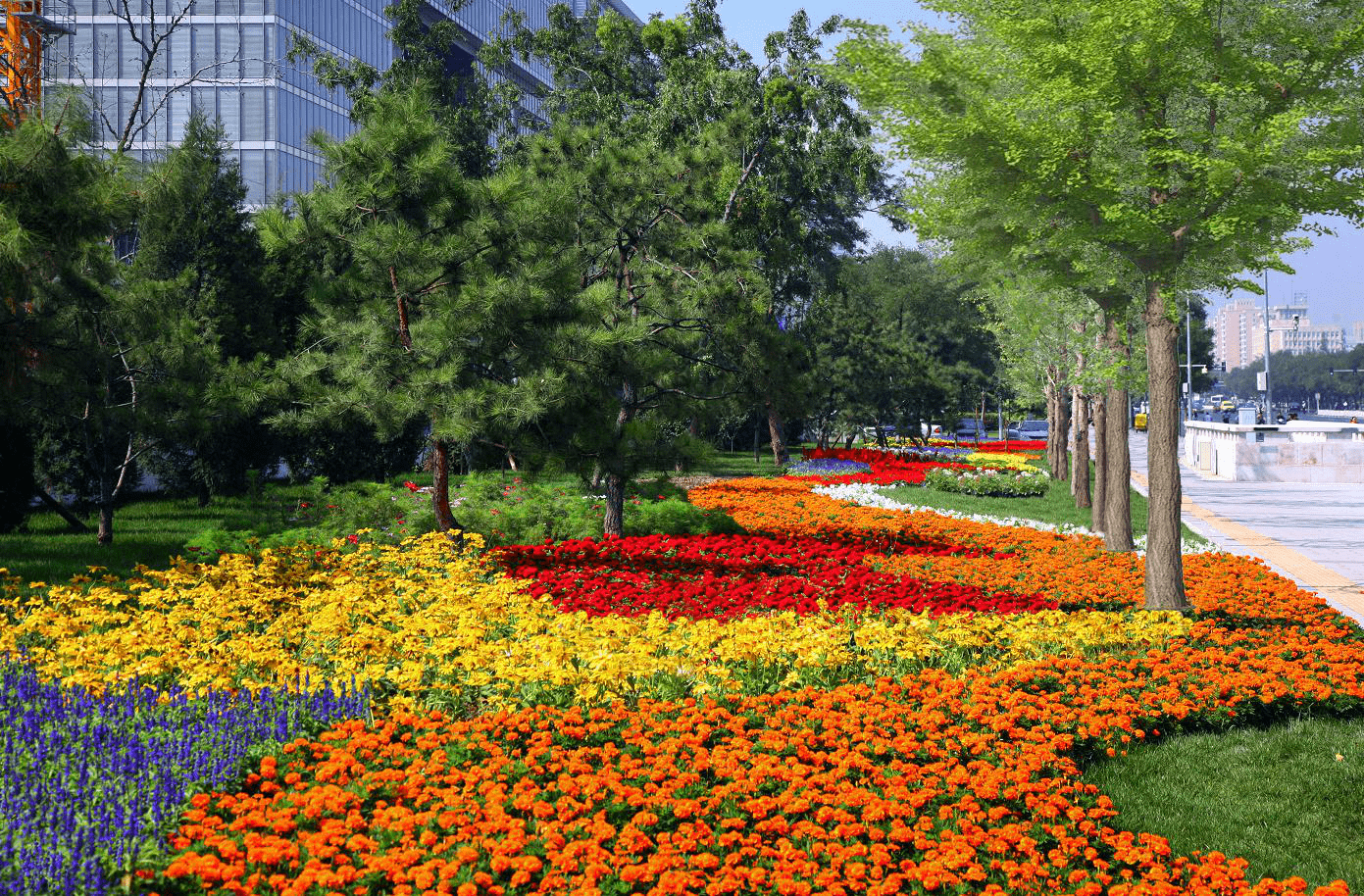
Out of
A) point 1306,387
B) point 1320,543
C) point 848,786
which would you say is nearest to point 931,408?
point 1320,543

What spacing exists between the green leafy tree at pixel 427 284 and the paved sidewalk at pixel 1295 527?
8790 mm

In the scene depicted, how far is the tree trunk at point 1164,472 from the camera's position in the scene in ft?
32.9

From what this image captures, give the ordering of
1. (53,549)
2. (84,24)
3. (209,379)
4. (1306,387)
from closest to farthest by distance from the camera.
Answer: (53,549)
(209,379)
(84,24)
(1306,387)

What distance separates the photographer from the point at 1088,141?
1006 centimetres

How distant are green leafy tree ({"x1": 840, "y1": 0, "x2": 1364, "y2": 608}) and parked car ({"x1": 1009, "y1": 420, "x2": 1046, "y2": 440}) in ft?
170

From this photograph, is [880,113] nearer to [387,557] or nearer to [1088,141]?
[1088,141]

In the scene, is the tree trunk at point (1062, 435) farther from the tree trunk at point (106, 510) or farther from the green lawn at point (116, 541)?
the tree trunk at point (106, 510)

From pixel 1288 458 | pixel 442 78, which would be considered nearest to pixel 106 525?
pixel 442 78

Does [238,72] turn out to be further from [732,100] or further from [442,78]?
[732,100]

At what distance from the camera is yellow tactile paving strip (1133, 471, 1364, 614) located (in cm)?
1197

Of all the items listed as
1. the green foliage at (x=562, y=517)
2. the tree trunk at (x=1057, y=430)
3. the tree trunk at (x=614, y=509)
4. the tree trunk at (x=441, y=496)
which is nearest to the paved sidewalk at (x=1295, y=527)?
the tree trunk at (x=1057, y=430)

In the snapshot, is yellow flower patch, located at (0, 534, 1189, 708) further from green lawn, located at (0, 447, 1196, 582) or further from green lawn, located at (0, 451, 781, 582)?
green lawn, located at (0, 447, 1196, 582)

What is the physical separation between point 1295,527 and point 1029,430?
176ft

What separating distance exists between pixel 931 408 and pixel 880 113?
2837cm
